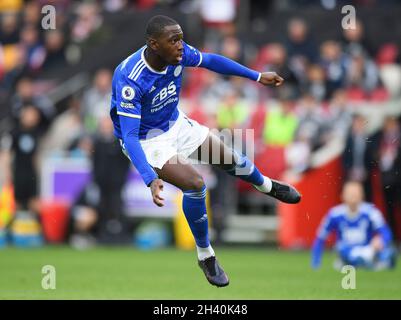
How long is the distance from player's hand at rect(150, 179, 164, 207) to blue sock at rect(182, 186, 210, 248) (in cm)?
99

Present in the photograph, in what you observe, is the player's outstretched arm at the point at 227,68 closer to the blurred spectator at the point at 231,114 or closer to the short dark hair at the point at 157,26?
the short dark hair at the point at 157,26

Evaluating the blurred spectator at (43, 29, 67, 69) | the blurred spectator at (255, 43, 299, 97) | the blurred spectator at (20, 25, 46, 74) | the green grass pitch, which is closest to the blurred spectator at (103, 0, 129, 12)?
the blurred spectator at (43, 29, 67, 69)

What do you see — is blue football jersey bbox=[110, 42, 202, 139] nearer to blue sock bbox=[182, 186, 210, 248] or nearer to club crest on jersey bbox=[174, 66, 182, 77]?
club crest on jersey bbox=[174, 66, 182, 77]

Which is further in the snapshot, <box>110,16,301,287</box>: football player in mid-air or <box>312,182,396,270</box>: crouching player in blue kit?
<box>312,182,396,270</box>: crouching player in blue kit

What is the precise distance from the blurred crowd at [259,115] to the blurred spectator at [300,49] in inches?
0.6

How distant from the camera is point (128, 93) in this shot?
30.2 ft

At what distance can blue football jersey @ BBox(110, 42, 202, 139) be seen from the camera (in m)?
9.22

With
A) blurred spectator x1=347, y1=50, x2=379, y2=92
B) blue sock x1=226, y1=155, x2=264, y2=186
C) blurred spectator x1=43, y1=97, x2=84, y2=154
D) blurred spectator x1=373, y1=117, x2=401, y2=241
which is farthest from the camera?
blurred spectator x1=43, y1=97, x2=84, y2=154

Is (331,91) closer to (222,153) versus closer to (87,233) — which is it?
(87,233)

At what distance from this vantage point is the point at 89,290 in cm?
1094

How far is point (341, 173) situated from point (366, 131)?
731mm

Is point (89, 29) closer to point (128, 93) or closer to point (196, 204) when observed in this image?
point (196, 204)

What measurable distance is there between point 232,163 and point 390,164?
617 cm

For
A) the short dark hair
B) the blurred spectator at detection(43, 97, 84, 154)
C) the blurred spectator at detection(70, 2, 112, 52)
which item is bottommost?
the short dark hair
